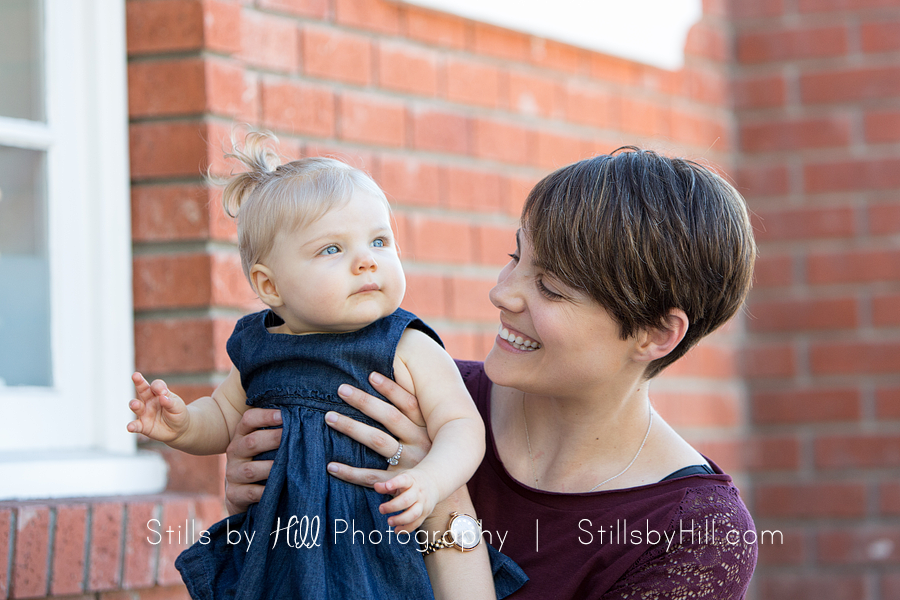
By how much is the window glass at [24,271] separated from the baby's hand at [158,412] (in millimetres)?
722

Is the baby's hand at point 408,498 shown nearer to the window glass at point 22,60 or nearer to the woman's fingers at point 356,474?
the woman's fingers at point 356,474

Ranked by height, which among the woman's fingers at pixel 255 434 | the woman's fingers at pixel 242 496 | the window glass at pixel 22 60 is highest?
the window glass at pixel 22 60

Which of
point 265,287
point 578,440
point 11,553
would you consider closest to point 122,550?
point 11,553

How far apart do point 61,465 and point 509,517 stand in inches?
40.4

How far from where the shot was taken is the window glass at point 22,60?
237 centimetres

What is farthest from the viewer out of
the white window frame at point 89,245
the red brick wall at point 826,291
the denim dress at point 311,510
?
the red brick wall at point 826,291

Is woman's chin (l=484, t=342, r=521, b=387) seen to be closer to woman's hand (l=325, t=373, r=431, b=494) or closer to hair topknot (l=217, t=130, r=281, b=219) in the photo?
woman's hand (l=325, t=373, r=431, b=494)

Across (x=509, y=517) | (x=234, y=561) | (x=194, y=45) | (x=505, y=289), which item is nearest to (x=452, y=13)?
(x=194, y=45)

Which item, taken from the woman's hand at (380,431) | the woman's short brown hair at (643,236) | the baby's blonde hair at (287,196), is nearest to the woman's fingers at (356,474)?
the woman's hand at (380,431)

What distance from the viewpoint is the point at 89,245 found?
2445 mm

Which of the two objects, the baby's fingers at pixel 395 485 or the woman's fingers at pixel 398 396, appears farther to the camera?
the woman's fingers at pixel 398 396

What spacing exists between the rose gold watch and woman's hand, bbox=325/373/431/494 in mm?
135

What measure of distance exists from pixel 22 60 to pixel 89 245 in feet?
1.49

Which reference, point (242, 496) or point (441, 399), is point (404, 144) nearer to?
point (441, 399)
